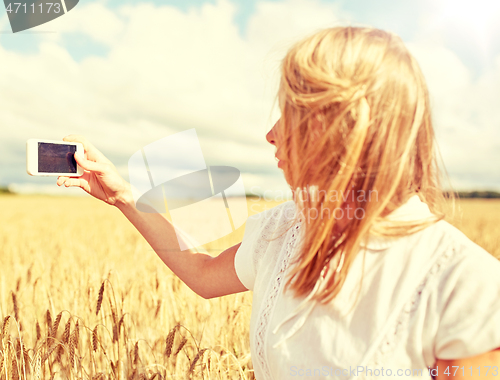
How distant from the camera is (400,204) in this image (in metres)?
0.83

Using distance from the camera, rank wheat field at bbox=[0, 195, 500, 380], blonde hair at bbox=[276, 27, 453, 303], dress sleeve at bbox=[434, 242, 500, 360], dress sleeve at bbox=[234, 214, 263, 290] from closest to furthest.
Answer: dress sleeve at bbox=[434, 242, 500, 360], blonde hair at bbox=[276, 27, 453, 303], dress sleeve at bbox=[234, 214, 263, 290], wheat field at bbox=[0, 195, 500, 380]

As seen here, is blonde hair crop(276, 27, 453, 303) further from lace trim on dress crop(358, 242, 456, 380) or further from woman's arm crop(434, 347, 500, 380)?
woman's arm crop(434, 347, 500, 380)

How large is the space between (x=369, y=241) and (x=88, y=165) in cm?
85

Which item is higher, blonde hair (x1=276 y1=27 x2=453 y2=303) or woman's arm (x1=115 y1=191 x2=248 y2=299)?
blonde hair (x1=276 y1=27 x2=453 y2=303)

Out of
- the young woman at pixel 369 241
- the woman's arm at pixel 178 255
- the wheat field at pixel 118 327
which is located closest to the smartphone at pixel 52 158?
the woman's arm at pixel 178 255

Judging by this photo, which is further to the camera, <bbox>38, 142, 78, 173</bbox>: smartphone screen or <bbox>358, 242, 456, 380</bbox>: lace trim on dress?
<bbox>38, 142, 78, 173</bbox>: smartphone screen

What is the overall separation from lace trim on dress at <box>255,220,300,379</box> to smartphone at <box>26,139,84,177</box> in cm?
71

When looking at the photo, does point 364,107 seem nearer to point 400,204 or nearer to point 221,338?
point 400,204

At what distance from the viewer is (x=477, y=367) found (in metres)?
0.66

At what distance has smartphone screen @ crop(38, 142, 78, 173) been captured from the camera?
113 cm

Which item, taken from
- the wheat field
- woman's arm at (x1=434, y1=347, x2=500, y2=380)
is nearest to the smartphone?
the wheat field

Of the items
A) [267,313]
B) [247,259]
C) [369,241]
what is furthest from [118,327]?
[369,241]

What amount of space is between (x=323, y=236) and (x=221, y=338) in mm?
1318

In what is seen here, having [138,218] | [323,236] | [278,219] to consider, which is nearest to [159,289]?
[138,218]
